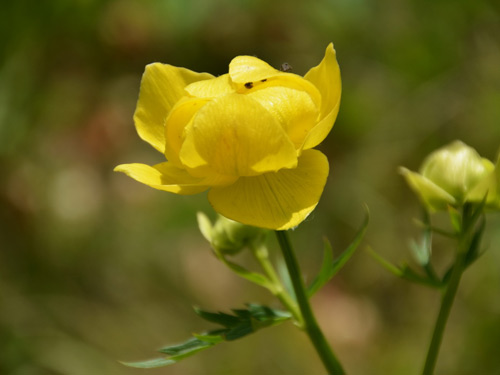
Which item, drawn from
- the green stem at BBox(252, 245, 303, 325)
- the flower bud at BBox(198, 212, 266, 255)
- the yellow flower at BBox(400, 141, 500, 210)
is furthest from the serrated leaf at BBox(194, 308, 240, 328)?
the yellow flower at BBox(400, 141, 500, 210)

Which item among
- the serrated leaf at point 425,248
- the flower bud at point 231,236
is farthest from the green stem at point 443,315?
the flower bud at point 231,236

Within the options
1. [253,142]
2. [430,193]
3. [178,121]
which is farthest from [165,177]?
[430,193]

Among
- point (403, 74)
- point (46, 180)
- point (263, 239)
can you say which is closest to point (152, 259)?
point (46, 180)

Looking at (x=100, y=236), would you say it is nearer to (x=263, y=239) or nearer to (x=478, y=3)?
(x=263, y=239)

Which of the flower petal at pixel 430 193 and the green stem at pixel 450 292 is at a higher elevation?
the flower petal at pixel 430 193

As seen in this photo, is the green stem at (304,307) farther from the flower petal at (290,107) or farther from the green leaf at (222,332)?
the flower petal at (290,107)

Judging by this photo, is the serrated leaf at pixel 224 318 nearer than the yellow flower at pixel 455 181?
Yes
